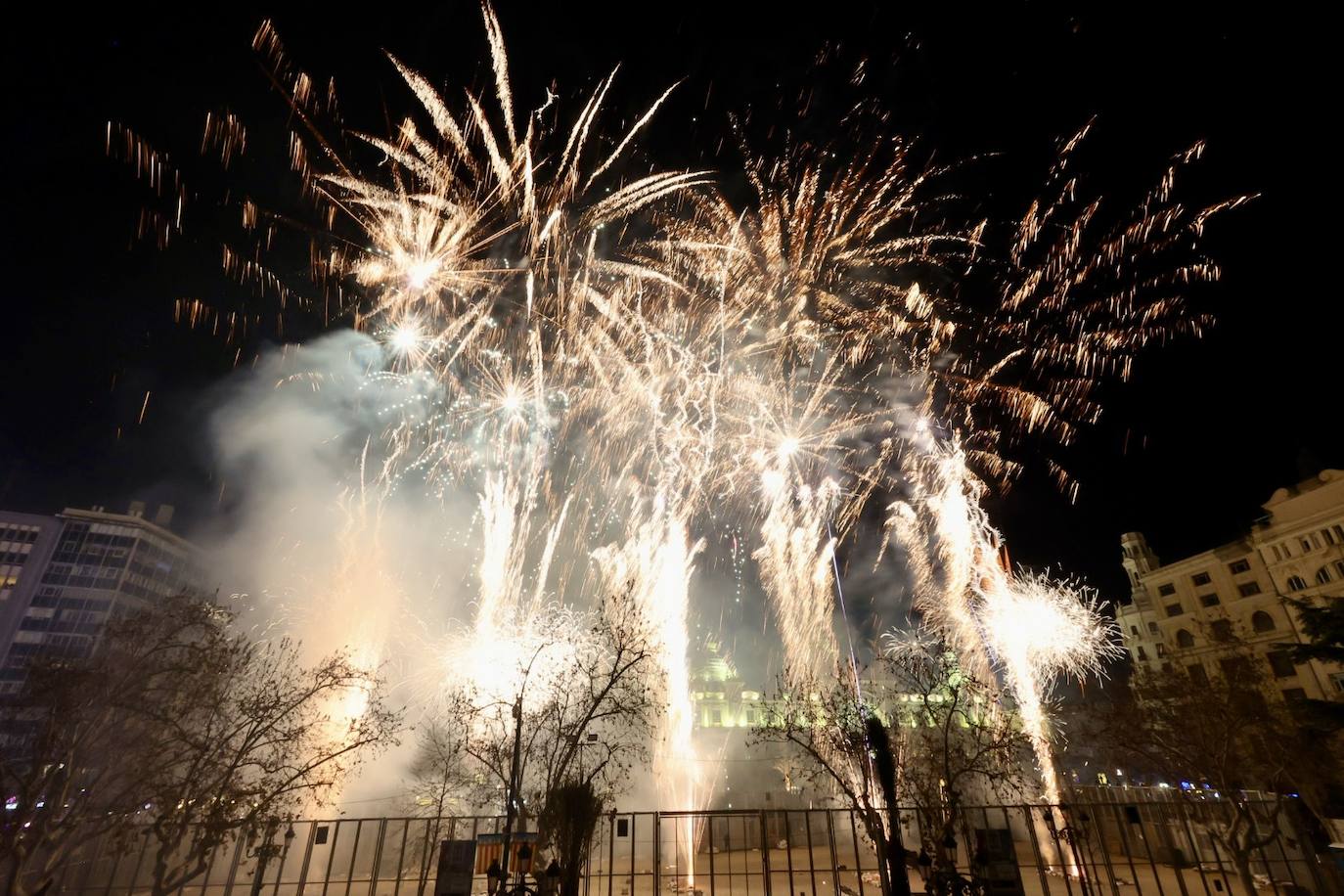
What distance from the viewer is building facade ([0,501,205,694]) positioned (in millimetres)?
76500

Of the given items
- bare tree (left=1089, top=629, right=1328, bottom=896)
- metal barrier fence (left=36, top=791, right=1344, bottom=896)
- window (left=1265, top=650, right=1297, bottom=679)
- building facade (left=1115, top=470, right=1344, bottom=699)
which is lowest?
metal barrier fence (left=36, top=791, right=1344, bottom=896)

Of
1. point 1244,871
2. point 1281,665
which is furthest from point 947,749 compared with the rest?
point 1281,665

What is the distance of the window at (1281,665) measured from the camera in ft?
150

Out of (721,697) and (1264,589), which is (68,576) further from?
(1264,589)

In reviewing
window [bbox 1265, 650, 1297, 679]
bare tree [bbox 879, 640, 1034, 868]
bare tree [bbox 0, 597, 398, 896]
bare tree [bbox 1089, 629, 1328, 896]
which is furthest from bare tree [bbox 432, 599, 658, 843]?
window [bbox 1265, 650, 1297, 679]

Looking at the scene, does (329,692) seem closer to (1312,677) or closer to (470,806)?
(470,806)

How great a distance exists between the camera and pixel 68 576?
8069 centimetres

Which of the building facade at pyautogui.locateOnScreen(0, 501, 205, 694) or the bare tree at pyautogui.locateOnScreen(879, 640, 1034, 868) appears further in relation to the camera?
the building facade at pyautogui.locateOnScreen(0, 501, 205, 694)

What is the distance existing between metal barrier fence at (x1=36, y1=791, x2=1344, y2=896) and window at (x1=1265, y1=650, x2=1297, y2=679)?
21357mm

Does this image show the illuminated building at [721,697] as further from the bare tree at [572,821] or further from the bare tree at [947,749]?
the bare tree at [572,821]

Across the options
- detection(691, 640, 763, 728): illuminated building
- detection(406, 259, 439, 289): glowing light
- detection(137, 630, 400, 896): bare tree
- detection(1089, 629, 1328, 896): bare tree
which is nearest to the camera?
detection(137, 630, 400, 896): bare tree

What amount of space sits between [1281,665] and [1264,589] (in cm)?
671

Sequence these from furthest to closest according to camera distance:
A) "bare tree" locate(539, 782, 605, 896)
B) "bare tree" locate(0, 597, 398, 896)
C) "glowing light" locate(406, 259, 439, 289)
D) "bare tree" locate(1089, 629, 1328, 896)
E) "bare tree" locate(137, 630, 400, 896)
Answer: "bare tree" locate(1089, 629, 1328, 896), "glowing light" locate(406, 259, 439, 289), "bare tree" locate(137, 630, 400, 896), "bare tree" locate(0, 597, 398, 896), "bare tree" locate(539, 782, 605, 896)

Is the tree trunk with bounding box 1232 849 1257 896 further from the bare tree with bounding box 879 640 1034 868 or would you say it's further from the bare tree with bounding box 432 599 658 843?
the bare tree with bounding box 432 599 658 843
